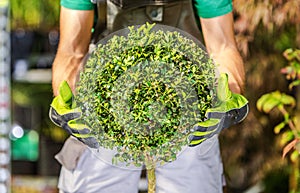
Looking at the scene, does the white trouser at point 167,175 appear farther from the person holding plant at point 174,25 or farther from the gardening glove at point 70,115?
the gardening glove at point 70,115

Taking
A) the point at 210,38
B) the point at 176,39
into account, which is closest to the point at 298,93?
the point at 210,38

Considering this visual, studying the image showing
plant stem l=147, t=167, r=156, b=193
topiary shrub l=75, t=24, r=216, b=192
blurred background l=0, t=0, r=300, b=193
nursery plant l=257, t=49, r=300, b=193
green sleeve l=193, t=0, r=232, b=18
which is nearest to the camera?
topiary shrub l=75, t=24, r=216, b=192

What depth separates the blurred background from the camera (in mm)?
2711

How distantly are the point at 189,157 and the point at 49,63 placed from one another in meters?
1.95

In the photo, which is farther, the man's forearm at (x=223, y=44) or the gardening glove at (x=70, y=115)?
the man's forearm at (x=223, y=44)

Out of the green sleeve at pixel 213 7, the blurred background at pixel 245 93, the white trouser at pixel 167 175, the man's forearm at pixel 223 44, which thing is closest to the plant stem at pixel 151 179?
the white trouser at pixel 167 175

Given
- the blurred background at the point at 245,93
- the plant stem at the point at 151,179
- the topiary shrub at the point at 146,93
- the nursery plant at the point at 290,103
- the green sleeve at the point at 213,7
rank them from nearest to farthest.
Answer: the topiary shrub at the point at 146,93 < the plant stem at the point at 151,179 < the green sleeve at the point at 213,7 < the nursery plant at the point at 290,103 < the blurred background at the point at 245,93

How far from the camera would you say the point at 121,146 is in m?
1.53

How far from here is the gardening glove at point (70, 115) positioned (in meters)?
1.56

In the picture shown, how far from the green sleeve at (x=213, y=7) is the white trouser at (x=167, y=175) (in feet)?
1.15

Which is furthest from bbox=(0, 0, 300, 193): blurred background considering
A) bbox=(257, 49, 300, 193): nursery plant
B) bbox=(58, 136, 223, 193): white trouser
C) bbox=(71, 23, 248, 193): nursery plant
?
bbox=(71, 23, 248, 193): nursery plant

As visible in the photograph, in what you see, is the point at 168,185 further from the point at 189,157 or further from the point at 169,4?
the point at 169,4

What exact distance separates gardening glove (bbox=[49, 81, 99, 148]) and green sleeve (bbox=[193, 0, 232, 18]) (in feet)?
1.60

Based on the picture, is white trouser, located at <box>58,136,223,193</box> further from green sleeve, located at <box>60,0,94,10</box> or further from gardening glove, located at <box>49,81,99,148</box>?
green sleeve, located at <box>60,0,94,10</box>
